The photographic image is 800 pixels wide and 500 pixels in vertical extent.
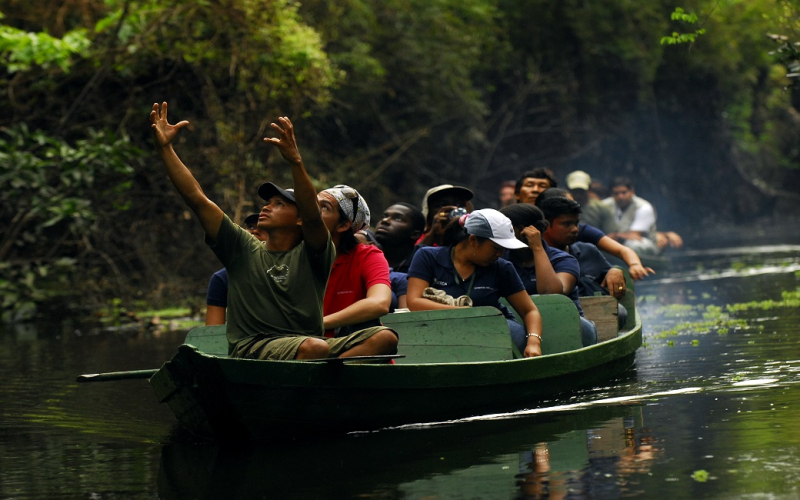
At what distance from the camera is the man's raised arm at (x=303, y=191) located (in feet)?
17.6

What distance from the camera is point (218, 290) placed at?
24.4ft

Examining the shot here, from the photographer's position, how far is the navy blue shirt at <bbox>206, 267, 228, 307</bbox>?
7391 mm

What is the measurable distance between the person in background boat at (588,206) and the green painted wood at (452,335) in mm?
7727

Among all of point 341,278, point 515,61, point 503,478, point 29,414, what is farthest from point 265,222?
point 515,61

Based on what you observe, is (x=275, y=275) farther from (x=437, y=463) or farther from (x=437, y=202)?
(x=437, y=202)

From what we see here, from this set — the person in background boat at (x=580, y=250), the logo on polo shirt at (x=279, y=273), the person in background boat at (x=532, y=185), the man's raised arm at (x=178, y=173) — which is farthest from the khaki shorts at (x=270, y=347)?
the person in background boat at (x=532, y=185)

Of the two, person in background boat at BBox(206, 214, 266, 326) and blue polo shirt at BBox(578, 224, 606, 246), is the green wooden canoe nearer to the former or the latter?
person in background boat at BBox(206, 214, 266, 326)

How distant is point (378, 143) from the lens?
22.4 m

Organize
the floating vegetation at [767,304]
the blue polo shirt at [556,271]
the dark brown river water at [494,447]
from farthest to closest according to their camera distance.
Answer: the floating vegetation at [767,304] → the blue polo shirt at [556,271] → the dark brown river water at [494,447]

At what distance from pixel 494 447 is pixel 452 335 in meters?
1.51

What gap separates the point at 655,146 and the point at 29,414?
86.0ft

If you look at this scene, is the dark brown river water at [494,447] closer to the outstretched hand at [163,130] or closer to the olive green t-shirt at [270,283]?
the olive green t-shirt at [270,283]

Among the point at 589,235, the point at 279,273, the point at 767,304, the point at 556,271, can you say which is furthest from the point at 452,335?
the point at 767,304

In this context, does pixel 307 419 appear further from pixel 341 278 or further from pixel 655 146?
pixel 655 146
